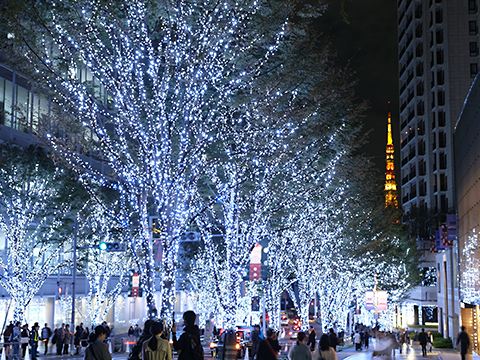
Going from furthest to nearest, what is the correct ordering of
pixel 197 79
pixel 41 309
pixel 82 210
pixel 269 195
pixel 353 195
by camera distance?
pixel 41 309, pixel 82 210, pixel 353 195, pixel 269 195, pixel 197 79

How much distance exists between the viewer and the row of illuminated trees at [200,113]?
12.8 metres

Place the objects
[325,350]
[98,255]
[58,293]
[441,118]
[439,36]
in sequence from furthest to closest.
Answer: [439,36]
[441,118]
[98,255]
[58,293]
[325,350]

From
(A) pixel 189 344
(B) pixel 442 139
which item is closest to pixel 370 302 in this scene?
(A) pixel 189 344

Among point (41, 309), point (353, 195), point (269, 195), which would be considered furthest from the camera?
point (41, 309)

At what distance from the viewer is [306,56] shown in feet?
56.3

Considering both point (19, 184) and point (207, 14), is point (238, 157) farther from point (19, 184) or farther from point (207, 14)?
point (19, 184)

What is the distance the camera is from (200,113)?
48.3ft

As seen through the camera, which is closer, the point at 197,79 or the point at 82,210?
the point at 197,79

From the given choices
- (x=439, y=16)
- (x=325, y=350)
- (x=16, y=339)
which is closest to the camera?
(x=325, y=350)

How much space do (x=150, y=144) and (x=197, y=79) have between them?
171cm

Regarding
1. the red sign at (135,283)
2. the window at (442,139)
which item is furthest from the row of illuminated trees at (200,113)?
the window at (442,139)

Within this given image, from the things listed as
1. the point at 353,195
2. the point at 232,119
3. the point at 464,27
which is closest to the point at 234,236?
the point at 232,119

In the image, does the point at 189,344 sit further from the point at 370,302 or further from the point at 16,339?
the point at 370,302

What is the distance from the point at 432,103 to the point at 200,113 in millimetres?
71909
